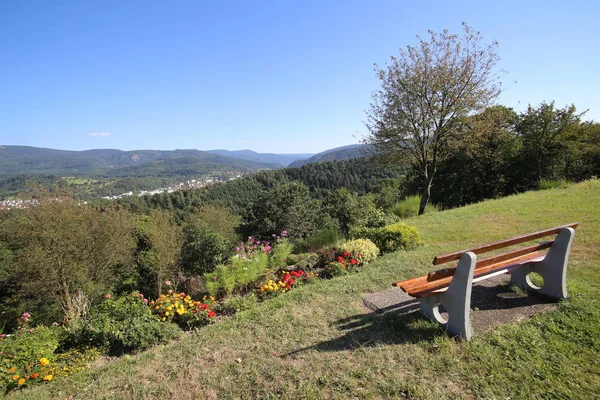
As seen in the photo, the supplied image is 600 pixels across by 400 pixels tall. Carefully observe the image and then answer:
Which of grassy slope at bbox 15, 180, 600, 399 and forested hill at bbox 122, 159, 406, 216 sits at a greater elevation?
grassy slope at bbox 15, 180, 600, 399

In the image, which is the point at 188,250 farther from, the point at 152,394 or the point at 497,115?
the point at 497,115

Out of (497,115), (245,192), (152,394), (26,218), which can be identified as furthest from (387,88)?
(245,192)

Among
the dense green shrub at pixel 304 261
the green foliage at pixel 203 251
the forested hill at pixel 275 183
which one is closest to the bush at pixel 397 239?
the dense green shrub at pixel 304 261

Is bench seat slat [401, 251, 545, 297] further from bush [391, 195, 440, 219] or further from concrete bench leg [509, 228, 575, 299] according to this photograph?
bush [391, 195, 440, 219]

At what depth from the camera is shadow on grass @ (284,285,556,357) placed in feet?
9.88

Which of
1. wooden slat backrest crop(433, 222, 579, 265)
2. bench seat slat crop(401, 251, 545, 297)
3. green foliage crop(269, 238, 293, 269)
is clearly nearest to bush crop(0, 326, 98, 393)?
green foliage crop(269, 238, 293, 269)

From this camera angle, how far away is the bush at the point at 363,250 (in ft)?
19.0

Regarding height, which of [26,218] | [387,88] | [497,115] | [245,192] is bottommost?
[245,192]

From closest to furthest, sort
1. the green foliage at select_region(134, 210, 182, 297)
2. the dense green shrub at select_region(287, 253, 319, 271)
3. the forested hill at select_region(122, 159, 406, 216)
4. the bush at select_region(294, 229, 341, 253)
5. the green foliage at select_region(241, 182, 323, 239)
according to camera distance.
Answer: the dense green shrub at select_region(287, 253, 319, 271)
the bush at select_region(294, 229, 341, 253)
the green foliage at select_region(134, 210, 182, 297)
the green foliage at select_region(241, 182, 323, 239)
the forested hill at select_region(122, 159, 406, 216)

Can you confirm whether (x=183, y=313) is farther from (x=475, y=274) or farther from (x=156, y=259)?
(x=156, y=259)

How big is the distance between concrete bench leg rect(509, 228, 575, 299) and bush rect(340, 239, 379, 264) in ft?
8.87

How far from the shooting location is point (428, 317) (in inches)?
129

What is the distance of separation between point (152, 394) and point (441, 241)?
21.5 ft

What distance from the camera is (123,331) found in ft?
12.1
